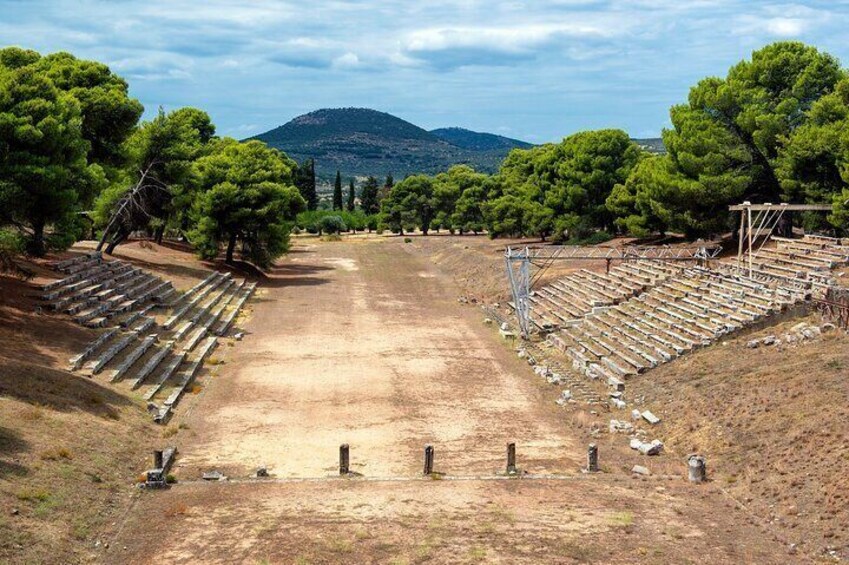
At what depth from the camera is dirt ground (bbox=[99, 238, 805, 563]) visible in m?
17.1

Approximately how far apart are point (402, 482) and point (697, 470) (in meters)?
7.30

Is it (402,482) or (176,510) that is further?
(402,482)

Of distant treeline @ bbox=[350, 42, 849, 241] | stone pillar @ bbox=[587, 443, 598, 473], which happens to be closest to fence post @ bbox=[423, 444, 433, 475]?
stone pillar @ bbox=[587, 443, 598, 473]

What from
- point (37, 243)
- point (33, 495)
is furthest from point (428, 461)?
point (37, 243)

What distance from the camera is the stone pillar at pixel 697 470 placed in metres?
21.5

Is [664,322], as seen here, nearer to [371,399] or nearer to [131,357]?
[371,399]

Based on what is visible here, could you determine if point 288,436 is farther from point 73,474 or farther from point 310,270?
point 310,270

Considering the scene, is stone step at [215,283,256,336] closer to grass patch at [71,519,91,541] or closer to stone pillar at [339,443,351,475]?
stone pillar at [339,443,351,475]

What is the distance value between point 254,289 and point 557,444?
3763 cm

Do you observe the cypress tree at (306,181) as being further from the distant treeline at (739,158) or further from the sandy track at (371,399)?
the sandy track at (371,399)

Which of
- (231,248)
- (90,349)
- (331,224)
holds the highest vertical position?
(331,224)

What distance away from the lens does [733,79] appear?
5775cm

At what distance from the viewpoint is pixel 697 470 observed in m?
21.6

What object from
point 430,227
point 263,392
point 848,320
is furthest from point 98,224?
point 430,227
